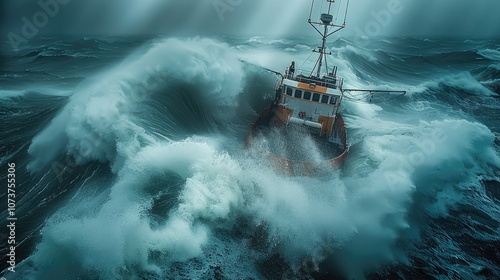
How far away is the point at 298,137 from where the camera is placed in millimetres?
12859

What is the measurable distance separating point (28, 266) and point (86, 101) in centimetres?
643

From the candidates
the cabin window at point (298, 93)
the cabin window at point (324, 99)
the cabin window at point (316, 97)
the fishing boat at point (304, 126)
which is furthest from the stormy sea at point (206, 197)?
the cabin window at point (298, 93)

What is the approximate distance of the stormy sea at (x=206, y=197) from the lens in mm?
7250

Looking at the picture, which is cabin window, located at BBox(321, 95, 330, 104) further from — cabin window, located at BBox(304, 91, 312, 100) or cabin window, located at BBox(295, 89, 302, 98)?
cabin window, located at BBox(295, 89, 302, 98)

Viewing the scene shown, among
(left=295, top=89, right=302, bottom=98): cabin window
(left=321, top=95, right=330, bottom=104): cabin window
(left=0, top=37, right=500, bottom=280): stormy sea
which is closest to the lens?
(left=0, top=37, right=500, bottom=280): stormy sea

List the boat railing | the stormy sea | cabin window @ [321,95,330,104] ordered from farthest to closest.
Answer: the boat railing
cabin window @ [321,95,330,104]
the stormy sea

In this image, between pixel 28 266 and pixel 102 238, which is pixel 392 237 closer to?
pixel 102 238

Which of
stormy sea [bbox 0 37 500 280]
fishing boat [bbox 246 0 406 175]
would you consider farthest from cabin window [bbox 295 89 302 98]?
stormy sea [bbox 0 37 500 280]

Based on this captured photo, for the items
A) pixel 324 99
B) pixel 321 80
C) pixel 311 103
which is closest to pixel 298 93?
pixel 311 103

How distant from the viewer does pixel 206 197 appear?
8.90m

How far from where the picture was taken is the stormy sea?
7.25 meters

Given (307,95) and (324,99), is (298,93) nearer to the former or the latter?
(307,95)

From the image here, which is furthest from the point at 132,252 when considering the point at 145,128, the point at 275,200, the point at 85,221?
the point at 145,128

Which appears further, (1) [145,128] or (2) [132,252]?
(1) [145,128]
